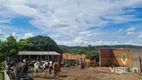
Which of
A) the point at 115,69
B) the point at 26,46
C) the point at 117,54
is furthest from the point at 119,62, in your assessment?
the point at 26,46

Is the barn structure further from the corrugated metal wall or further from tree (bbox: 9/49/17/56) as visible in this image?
the corrugated metal wall

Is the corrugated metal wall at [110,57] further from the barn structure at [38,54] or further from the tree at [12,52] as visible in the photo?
the tree at [12,52]

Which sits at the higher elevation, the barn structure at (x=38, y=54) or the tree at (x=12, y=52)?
the tree at (x=12, y=52)

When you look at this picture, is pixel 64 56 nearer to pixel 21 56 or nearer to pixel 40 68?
pixel 21 56

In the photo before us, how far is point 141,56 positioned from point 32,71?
16.0 m

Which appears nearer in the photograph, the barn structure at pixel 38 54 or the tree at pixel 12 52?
the barn structure at pixel 38 54

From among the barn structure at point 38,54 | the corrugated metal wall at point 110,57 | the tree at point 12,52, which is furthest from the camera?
the tree at point 12,52

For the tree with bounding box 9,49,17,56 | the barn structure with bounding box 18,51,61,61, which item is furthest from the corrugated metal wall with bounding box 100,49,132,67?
the tree with bounding box 9,49,17,56

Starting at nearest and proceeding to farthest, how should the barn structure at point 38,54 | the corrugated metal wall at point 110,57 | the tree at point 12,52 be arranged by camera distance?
the corrugated metal wall at point 110,57 → the barn structure at point 38,54 → the tree at point 12,52

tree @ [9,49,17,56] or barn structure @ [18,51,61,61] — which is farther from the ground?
tree @ [9,49,17,56]

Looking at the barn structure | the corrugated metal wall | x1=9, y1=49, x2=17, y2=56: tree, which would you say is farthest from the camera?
x1=9, y1=49, x2=17, y2=56: tree

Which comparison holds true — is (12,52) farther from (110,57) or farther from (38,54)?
(110,57)

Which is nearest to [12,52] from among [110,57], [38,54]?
[38,54]

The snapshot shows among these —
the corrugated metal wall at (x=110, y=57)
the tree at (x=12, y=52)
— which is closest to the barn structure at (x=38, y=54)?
the tree at (x=12, y=52)
